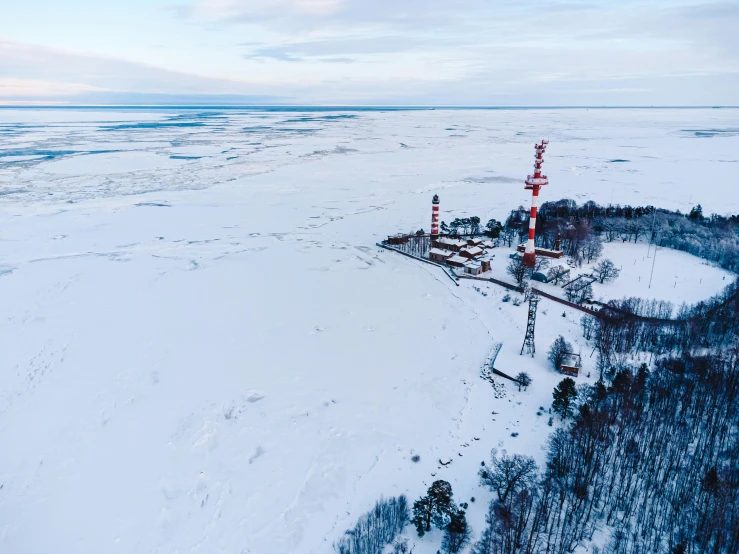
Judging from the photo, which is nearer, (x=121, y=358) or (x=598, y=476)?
(x=598, y=476)

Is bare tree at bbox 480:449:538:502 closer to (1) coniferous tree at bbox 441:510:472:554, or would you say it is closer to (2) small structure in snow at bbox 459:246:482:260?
(1) coniferous tree at bbox 441:510:472:554

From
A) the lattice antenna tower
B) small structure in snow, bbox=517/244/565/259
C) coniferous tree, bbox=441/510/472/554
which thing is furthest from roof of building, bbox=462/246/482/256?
coniferous tree, bbox=441/510/472/554

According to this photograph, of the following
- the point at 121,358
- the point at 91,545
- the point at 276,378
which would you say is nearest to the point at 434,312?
the point at 276,378

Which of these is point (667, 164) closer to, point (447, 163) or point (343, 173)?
point (447, 163)

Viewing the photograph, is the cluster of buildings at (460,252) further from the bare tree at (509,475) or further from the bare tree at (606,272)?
the bare tree at (509,475)

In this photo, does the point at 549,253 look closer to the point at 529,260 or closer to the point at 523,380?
the point at 529,260
